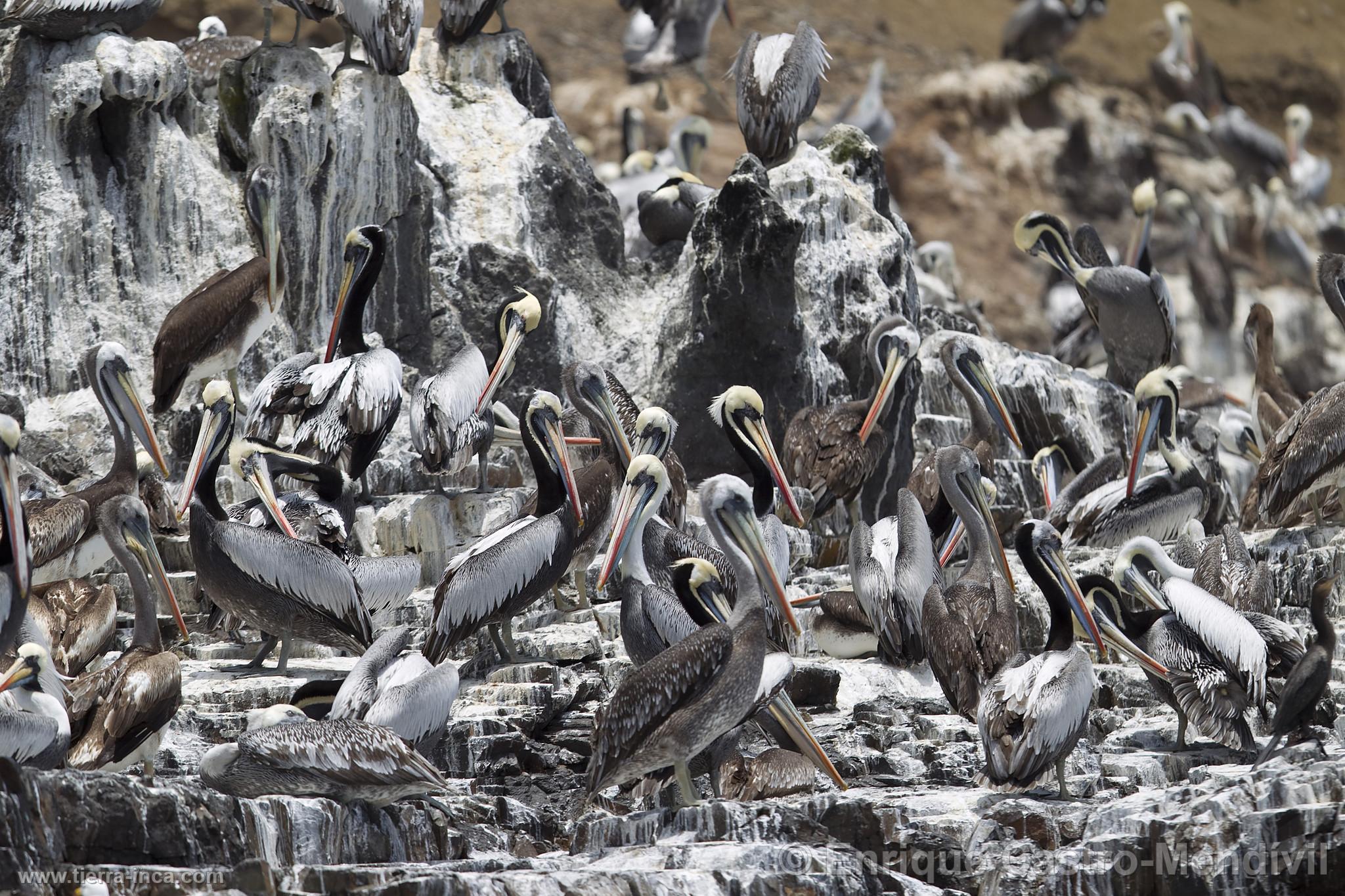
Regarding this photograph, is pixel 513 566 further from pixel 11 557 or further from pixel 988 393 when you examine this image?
pixel 988 393

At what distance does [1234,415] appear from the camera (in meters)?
13.7

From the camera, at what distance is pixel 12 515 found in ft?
21.9

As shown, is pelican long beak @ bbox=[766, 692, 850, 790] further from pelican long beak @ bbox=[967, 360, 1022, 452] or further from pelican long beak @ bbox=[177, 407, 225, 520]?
pelican long beak @ bbox=[967, 360, 1022, 452]

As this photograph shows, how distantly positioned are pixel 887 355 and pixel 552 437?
2780 mm

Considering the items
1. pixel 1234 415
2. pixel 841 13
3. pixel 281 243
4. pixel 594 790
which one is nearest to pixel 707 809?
pixel 594 790

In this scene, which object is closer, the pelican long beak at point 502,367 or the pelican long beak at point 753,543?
the pelican long beak at point 753,543

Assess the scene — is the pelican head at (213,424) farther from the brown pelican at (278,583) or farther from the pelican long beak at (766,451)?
the pelican long beak at (766,451)

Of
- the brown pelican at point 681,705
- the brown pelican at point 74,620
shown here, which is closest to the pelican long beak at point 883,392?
the brown pelican at point 681,705

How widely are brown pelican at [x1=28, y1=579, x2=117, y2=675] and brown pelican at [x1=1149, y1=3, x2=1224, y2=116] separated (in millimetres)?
18708

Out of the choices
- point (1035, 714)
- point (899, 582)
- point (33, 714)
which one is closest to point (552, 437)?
point (899, 582)

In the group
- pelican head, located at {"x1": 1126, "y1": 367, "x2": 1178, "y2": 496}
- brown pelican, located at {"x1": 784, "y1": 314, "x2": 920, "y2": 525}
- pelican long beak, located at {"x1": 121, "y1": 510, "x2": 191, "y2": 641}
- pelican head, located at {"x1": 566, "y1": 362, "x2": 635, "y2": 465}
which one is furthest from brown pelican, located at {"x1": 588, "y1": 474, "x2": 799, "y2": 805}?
pelican head, located at {"x1": 1126, "y1": 367, "x2": 1178, "y2": 496}

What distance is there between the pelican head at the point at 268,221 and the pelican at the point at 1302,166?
16.7m

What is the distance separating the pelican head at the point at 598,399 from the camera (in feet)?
30.9

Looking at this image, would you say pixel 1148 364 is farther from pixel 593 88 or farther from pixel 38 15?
pixel 593 88
